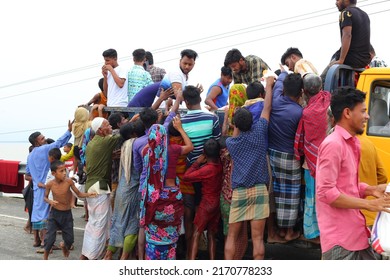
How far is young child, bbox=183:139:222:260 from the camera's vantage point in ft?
21.6

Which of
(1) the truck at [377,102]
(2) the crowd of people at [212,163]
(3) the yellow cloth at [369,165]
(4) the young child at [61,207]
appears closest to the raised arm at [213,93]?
(2) the crowd of people at [212,163]

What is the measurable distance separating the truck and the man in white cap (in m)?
3.02

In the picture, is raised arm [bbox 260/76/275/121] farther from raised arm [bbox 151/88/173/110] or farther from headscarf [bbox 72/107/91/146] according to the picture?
headscarf [bbox 72/107/91/146]

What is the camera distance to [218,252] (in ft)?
24.9

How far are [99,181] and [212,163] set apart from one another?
1757mm

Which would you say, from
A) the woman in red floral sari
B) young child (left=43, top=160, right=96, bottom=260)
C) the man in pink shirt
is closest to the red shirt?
the woman in red floral sari

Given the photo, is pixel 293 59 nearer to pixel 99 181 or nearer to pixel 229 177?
pixel 229 177

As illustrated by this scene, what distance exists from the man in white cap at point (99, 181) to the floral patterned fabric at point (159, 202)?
105 cm

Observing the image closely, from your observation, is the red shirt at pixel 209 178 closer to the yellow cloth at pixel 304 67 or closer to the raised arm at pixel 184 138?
the raised arm at pixel 184 138

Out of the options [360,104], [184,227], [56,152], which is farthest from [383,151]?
[56,152]

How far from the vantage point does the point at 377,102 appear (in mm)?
5688

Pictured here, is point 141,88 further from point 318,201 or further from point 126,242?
point 318,201

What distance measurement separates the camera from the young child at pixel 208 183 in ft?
21.6
